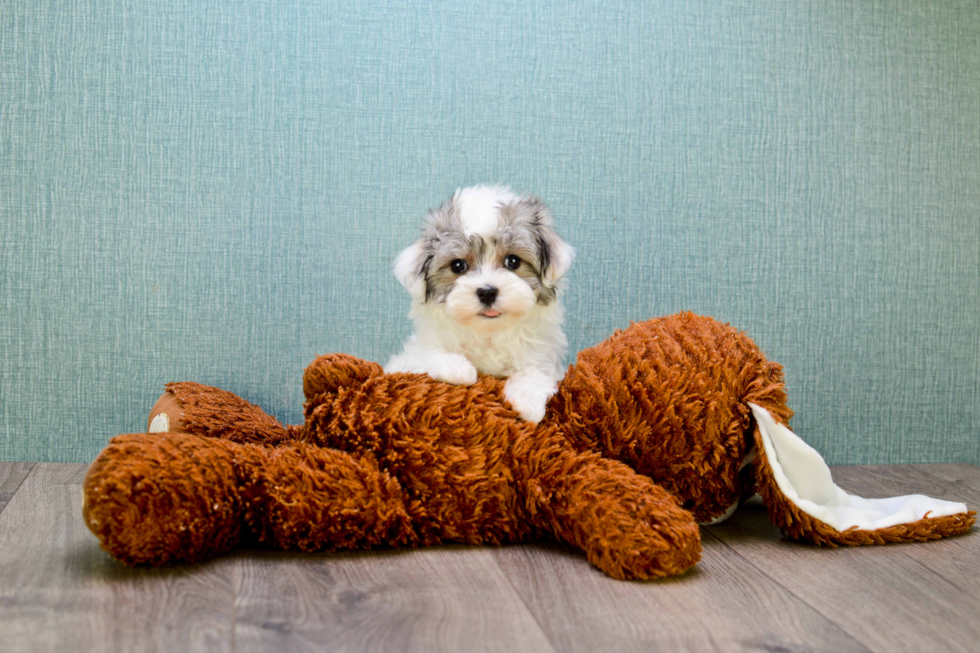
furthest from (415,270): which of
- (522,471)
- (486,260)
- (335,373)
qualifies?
(522,471)

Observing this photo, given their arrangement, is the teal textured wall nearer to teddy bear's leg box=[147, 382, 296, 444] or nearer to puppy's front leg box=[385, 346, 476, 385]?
teddy bear's leg box=[147, 382, 296, 444]

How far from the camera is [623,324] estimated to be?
2113 millimetres

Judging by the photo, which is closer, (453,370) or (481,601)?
(481,601)

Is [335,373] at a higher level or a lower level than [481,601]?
higher

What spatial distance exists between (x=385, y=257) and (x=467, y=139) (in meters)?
0.37

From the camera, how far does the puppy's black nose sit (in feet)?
4.58

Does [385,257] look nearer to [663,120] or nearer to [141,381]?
[141,381]

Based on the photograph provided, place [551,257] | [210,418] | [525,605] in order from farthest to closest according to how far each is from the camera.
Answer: [210,418], [551,257], [525,605]

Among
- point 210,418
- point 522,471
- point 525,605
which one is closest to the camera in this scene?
point 525,605

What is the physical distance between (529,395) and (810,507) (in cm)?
54

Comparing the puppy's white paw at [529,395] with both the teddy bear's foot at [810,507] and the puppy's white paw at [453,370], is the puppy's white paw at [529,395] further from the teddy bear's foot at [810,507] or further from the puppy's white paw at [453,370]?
the teddy bear's foot at [810,507]

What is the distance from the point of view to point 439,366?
1.45 m

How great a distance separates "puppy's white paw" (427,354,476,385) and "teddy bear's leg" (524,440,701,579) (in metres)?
0.18

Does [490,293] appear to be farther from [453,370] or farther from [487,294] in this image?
[453,370]
